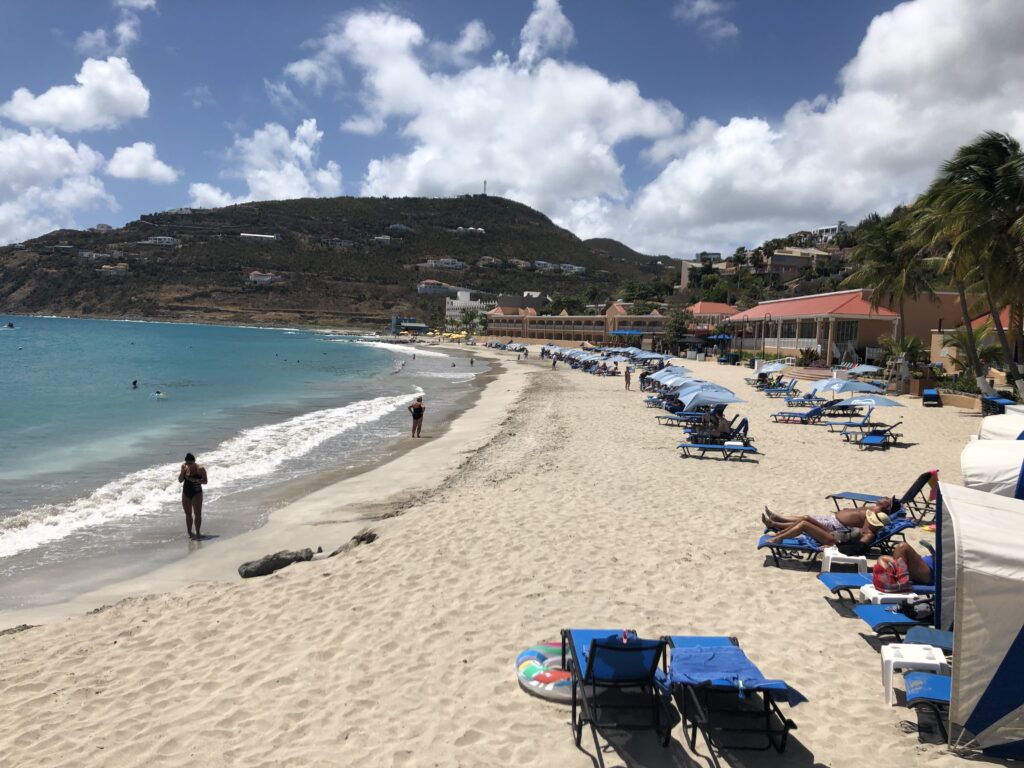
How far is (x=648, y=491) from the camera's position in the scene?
32.5ft

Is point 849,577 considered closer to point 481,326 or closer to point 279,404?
point 279,404

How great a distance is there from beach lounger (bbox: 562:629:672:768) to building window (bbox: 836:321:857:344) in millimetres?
35243

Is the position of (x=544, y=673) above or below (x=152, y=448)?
above

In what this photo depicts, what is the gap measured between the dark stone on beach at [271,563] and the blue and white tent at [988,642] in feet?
20.0

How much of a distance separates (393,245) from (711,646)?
17595cm

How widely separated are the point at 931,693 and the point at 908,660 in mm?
276

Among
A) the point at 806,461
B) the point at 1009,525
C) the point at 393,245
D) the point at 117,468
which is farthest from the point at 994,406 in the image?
the point at 393,245

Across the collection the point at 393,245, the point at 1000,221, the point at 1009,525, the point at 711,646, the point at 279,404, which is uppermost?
the point at 393,245

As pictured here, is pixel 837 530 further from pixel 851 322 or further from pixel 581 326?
pixel 581 326

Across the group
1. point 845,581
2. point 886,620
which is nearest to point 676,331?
point 845,581

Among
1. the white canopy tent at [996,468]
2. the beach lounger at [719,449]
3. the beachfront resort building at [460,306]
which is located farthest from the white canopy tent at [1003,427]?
the beachfront resort building at [460,306]

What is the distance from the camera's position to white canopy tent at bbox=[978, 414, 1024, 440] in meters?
8.81

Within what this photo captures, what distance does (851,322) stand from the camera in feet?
115

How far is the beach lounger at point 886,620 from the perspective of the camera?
4.73 m
